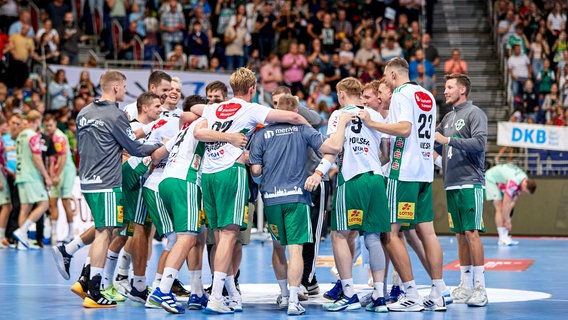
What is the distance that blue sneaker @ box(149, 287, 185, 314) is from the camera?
8961 mm

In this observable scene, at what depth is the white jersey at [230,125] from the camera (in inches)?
363

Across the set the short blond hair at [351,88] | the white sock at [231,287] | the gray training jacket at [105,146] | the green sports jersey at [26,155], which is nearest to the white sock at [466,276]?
the short blond hair at [351,88]

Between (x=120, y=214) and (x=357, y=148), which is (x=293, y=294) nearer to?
(x=357, y=148)

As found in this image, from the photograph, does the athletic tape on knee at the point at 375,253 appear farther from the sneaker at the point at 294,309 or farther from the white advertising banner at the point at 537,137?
the white advertising banner at the point at 537,137

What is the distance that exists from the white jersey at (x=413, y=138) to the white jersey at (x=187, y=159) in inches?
74.8

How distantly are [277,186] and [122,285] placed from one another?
238 centimetres

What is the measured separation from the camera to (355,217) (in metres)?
9.30

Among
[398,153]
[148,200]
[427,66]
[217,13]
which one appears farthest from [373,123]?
[217,13]

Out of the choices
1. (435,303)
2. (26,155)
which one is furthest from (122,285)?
(26,155)

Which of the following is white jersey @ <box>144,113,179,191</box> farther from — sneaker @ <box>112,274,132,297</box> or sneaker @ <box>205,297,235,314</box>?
sneaker @ <box>205,297,235,314</box>

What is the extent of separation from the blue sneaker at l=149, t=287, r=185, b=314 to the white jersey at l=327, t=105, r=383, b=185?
1973mm

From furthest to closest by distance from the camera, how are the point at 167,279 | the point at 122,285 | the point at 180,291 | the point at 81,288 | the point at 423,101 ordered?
1. the point at 180,291
2. the point at 122,285
3. the point at 81,288
4. the point at 423,101
5. the point at 167,279

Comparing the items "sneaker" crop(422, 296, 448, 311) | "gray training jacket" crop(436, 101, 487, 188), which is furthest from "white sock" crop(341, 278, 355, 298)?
"gray training jacket" crop(436, 101, 487, 188)

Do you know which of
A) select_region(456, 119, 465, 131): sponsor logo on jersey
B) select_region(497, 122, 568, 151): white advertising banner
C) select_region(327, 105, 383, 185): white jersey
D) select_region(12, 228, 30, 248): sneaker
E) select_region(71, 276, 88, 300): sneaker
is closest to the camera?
select_region(327, 105, 383, 185): white jersey
